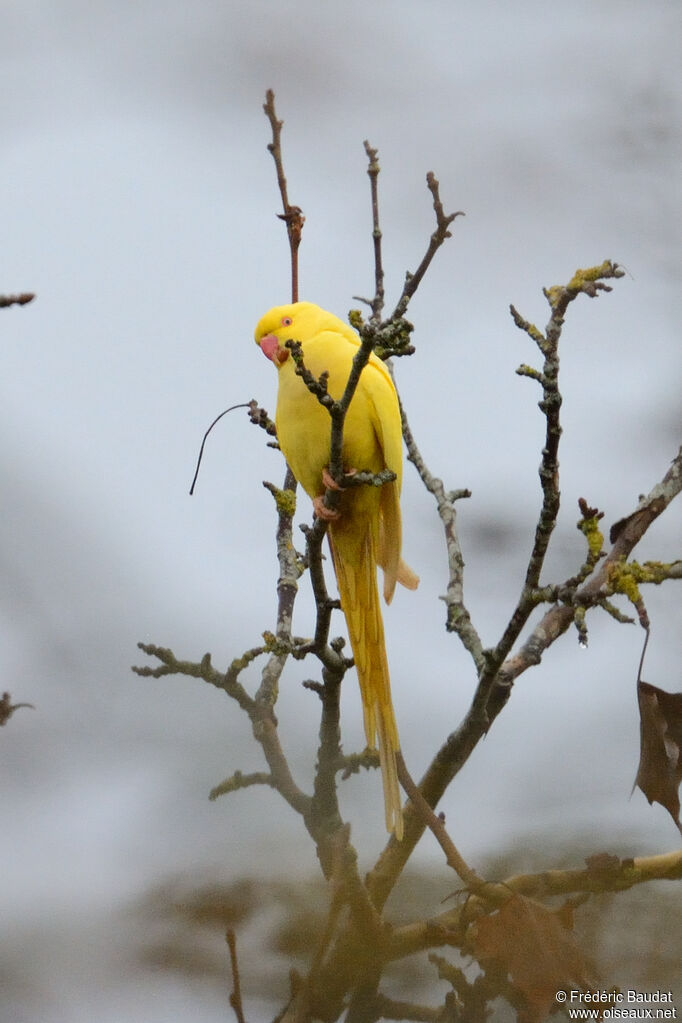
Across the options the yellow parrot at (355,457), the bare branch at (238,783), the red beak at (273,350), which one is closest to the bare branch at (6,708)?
the bare branch at (238,783)

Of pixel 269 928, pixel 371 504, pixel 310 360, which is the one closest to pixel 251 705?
pixel 371 504

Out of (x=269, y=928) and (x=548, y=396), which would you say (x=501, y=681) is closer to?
(x=548, y=396)

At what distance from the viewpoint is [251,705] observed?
2203 millimetres

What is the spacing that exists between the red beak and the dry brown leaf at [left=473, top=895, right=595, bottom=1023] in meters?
1.51

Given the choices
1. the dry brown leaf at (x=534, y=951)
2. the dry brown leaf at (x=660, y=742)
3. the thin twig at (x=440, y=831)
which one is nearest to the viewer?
the dry brown leaf at (x=534, y=951)

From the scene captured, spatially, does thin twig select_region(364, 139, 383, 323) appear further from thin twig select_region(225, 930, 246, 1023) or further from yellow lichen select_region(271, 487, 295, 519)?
thin twig select_region(225, 930, 246, 1023)

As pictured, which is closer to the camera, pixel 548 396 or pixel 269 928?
pixel 269 928

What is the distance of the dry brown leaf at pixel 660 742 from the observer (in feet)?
5.15

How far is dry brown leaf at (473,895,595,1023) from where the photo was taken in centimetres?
118

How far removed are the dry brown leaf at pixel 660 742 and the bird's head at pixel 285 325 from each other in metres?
1.31

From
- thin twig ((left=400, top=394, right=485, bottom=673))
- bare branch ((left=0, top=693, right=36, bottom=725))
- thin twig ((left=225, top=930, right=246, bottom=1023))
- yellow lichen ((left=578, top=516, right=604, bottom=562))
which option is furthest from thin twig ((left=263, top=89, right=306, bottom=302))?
thin twig ((left=225, top=930, right=246, bottom=1023))

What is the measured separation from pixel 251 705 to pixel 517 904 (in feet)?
3.19

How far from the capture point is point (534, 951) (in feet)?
4.14

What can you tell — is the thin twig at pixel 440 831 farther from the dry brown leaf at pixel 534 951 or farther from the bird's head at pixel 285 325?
the bird's head at pixel 285 325
